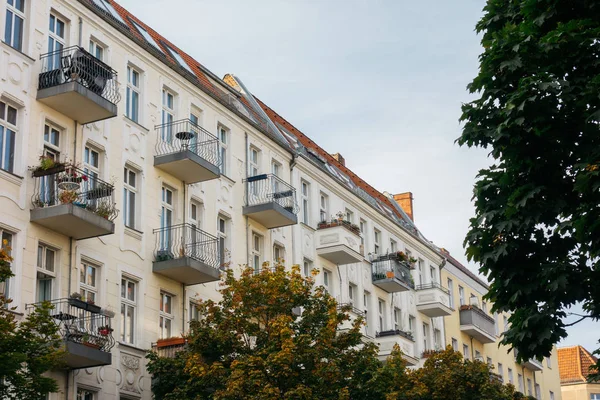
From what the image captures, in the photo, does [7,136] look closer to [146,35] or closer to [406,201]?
[146,35]

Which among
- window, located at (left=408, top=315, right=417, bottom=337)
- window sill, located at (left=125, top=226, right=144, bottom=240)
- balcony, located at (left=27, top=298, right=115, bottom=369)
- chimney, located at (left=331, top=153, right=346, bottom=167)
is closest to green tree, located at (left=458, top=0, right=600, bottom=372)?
balcony, located at (left=27, top=298, right=115, bottom=369)

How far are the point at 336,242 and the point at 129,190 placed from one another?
1229 centimetres

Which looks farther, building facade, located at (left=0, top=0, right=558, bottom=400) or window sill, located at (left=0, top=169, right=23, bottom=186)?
building facade, located at (left=0, top=0, right=558, bottom=400)

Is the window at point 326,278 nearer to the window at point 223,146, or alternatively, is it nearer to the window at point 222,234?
the window at point 222,234

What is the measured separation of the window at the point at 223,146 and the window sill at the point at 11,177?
10.5m

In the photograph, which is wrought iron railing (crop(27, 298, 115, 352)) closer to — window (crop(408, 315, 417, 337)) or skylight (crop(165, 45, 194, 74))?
skylight (crop(165, 45, 194, 74))

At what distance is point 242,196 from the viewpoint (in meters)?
35.4

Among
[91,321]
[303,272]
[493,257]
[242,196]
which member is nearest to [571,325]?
[493,257]

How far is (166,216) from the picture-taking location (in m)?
31.3

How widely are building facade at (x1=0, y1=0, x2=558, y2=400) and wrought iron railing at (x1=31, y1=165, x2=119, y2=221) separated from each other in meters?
0.04

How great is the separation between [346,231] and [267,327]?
14.3m

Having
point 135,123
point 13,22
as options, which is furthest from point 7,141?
point 135,123

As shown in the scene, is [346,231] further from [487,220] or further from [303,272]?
[487,220]

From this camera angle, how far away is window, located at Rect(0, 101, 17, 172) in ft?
82.2
